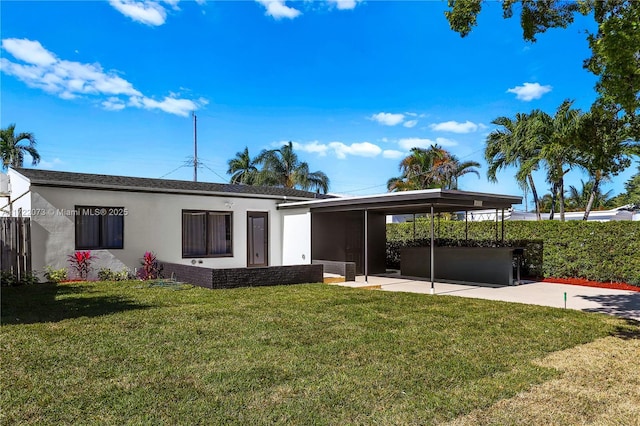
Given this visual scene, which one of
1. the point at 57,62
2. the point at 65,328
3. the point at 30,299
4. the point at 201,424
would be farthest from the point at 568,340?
the point at 57,62

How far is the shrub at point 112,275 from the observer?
11641 mm

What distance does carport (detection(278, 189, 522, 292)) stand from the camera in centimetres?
1089

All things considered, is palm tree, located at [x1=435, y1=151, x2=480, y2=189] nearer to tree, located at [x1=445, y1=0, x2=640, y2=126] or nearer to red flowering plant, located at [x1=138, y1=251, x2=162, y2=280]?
tree, located at [x1=445, y1=0, x2=640, y2=126]

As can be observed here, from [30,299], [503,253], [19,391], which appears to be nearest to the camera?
[19,391]

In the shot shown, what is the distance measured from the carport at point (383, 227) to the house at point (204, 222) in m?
0.04

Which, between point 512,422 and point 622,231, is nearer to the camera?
point 512,422

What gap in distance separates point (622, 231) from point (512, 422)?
10699 millimetres

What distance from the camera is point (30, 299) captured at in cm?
825

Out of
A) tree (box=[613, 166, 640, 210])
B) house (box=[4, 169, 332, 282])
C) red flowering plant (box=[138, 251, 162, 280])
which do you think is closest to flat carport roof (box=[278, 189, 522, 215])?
house (box=[4, 169, 332, 282])

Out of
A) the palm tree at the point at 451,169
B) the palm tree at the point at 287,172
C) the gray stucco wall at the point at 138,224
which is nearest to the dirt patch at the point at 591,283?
the gray stucco wall at the point at 138,224

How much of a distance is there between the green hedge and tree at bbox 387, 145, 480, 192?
13.6 meters

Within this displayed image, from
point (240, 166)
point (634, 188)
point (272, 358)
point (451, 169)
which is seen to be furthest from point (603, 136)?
point (240, 166)

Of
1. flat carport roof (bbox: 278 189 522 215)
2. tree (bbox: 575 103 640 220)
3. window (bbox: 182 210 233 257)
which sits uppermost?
tree (bbox: 575 103 640 220)

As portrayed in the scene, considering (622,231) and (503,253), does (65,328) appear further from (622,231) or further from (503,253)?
(622,231)
